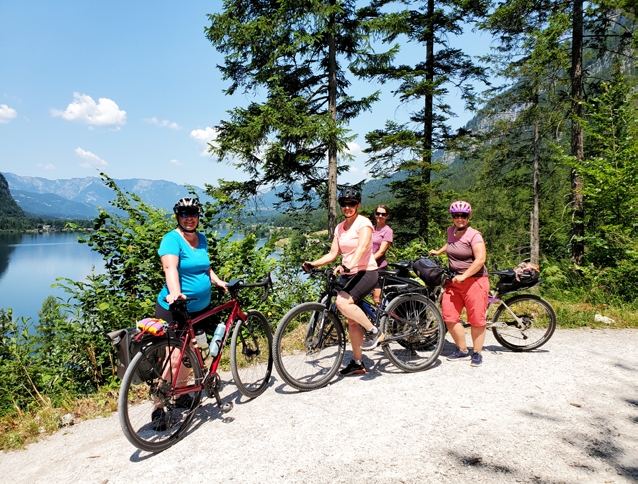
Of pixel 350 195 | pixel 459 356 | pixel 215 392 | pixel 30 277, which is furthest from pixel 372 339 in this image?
pixel 30 277

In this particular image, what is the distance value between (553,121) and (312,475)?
1545cm

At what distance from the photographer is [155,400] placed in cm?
320

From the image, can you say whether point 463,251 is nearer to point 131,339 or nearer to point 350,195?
point 350,195

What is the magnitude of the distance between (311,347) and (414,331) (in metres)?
1.47

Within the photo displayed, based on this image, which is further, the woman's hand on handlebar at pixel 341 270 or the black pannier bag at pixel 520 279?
the black pannier bag at pixel 520 279

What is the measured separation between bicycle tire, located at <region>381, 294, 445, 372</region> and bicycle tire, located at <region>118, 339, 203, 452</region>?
7.35ft

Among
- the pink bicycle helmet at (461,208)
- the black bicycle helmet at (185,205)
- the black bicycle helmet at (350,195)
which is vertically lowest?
the black bicycle helmet at (185,205)

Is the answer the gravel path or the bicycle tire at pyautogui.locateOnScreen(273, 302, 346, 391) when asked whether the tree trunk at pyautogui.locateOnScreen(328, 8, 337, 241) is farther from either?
the gravel path

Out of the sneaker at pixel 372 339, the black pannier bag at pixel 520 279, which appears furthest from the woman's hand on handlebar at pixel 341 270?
the black pannier bag at pixel 520 279

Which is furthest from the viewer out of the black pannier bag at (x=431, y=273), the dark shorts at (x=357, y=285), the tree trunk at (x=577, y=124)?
the tree trunk at (x=577, y=124)

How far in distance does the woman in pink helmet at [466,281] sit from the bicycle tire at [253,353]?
238 cm

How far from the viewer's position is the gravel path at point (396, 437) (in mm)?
2641

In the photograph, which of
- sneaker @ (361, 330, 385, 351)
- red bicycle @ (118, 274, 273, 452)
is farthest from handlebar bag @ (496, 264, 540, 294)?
red bicycle @ (118, 274, 273, 452)

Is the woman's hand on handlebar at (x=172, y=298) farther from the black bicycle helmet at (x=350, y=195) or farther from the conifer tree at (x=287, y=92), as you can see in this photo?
the conifer tree at (x=287, y=92)
